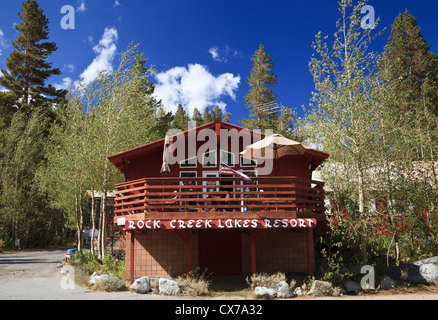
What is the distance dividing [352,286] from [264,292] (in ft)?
12.6

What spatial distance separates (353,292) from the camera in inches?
502

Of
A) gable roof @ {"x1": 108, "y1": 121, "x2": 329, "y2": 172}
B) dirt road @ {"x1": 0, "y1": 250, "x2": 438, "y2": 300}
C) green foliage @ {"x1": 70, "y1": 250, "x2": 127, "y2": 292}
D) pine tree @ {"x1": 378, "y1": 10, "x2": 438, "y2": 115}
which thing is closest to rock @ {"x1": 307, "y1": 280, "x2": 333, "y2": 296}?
dirt road @ {"x1": 0, "y1": 250, "x2": 438, "y2": 300}

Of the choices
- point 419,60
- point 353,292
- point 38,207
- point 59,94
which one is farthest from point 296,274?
point 59,94

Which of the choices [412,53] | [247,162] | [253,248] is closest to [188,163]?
[247,162]

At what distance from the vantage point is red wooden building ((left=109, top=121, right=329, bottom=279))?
41.5ft

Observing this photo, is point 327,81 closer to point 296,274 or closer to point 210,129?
point 210,129

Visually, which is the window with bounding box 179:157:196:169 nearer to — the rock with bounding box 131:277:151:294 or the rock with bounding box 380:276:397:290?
the rock with bounding box 131:277:151:294

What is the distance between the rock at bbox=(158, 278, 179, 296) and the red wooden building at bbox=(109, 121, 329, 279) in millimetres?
828

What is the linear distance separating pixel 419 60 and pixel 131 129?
2939 centimetres

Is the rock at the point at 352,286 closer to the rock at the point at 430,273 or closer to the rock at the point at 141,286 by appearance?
the rock at the point at 430,273

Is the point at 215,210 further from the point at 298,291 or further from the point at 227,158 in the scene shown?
the point at 298,291

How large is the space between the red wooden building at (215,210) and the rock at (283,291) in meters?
1.10

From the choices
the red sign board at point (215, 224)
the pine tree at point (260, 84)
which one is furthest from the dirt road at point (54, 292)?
the pine tree at point (260, 84)

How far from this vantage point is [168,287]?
12.3 m
